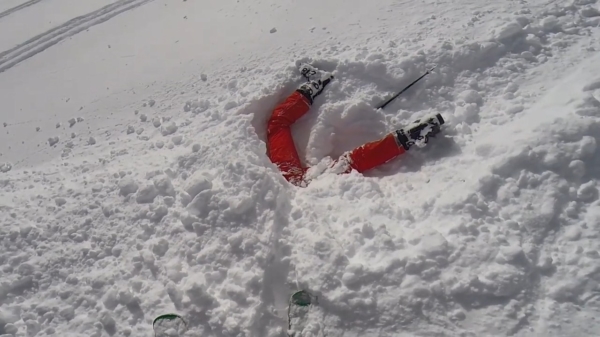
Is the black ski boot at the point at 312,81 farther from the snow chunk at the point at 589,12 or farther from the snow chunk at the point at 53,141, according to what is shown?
the snow chunk at the point at 53,141

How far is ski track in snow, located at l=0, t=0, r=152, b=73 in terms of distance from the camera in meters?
6.91

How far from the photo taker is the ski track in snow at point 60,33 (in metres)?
6.91

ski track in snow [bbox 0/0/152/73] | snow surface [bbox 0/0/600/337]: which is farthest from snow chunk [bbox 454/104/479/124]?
ski track in snow [bbox 0/0/152/73]

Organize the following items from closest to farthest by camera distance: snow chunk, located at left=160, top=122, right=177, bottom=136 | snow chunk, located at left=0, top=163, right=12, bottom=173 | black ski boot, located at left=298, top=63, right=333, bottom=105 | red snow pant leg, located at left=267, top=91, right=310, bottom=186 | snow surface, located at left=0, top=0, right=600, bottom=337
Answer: snow surface, located at left=0, top=0, right=600, bottom=337
red snow pant leg, located at left=267, top=91, right=310, bottom=186
black ski boot, located at left=298, top=63, right=333, bottom=105
snow chunk, located at left=160, top=122, right=177, bottom=136
snow chunk, located at left=0, top=163, right=12, bottom=173

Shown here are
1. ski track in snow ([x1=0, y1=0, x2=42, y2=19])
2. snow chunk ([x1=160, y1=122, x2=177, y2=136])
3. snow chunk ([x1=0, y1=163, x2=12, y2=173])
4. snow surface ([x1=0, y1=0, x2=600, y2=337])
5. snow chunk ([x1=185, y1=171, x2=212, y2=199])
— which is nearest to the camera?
snow surface ([x1=0, y1=0, x2=600, y2=337])

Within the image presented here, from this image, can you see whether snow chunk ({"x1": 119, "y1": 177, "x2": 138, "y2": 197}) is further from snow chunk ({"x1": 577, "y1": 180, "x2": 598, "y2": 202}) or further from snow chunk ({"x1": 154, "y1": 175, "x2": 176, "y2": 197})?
snow chunk ({"x1": 577, "y1": 180, "x2": 598, "y2": 202})

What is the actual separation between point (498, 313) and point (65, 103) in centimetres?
536

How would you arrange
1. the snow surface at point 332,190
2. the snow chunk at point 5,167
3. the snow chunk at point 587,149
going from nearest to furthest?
the snow surface at point 332,190 < the snow chunk at point 587,149 < the snow chunk at point 5,167

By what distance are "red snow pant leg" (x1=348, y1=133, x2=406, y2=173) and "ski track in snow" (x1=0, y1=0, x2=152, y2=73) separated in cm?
530

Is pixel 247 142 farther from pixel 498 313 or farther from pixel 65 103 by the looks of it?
pixel 65 103

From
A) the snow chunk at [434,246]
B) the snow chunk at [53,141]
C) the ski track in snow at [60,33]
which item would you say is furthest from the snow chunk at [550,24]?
the ski track in snow at [60,33]

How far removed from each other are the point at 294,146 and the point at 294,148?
62mm

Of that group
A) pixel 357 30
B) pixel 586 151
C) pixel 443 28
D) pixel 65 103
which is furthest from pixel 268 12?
pixel 586 151

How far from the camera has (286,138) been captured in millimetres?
4316
